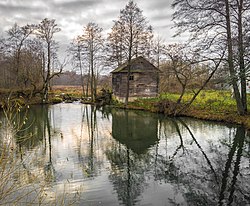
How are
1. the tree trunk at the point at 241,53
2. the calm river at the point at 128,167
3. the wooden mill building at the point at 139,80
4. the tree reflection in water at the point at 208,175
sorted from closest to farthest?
the calm river at the point at 128,167 → the tree reflection in water at the point at 208,175 → the tree trunk at the point at 241,53 → the wooden mill building at the point at 139,80

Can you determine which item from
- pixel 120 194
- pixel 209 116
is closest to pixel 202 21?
pixel 209 116

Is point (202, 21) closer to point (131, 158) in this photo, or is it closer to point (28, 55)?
point (131, 158)

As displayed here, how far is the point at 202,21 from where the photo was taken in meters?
14.0

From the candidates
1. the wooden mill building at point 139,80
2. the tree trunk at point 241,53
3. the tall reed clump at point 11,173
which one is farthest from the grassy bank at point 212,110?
the tall reed clump at point 11,173

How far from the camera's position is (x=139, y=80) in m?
26.1

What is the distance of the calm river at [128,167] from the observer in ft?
17.4

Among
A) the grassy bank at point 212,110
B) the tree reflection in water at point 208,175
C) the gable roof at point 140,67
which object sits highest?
the gable roof at point 140,67

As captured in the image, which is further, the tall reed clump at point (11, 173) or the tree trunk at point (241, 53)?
the tree trunk at point (241, 53)

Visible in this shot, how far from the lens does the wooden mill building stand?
2569 centimetres

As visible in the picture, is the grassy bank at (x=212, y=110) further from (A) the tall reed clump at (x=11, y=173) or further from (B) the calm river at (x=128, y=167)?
(A) the tall reed clump at (x=11, y=173)

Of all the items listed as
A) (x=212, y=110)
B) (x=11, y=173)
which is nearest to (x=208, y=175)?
(x=11, y=173)

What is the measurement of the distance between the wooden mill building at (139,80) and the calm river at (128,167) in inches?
513

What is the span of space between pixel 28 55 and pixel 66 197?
24531mm

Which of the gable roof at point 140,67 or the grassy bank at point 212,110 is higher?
the gable roof at point 140,67
